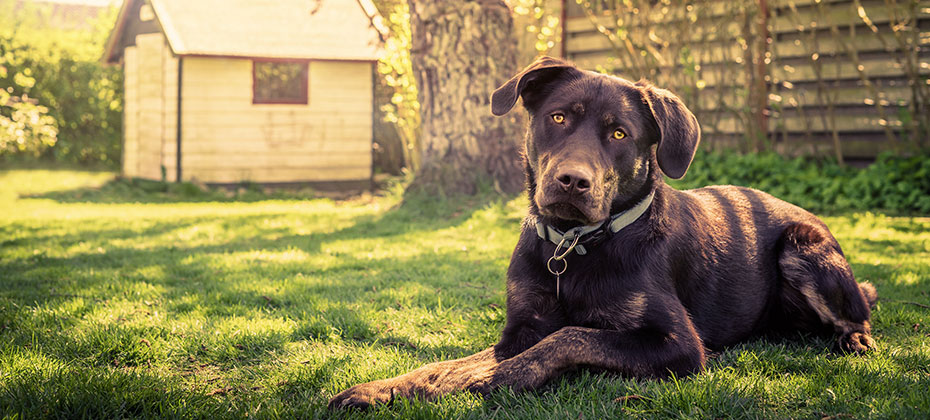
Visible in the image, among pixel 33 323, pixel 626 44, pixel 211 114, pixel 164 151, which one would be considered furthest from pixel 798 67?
pixel 164 151

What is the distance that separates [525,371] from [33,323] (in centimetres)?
279

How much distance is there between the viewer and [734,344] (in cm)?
363

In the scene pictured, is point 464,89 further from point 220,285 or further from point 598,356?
point 598,356

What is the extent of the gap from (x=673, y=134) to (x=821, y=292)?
1.17m

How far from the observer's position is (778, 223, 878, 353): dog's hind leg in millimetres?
3539

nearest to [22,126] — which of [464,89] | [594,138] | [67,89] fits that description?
[67,89]

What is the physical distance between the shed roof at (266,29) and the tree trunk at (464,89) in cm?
532

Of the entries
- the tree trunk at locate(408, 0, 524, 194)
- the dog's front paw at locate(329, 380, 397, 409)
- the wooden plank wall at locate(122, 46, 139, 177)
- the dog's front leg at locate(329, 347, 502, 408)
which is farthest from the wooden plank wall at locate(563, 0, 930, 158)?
the wooden plank wall at locate(122, 46, 139, 177)

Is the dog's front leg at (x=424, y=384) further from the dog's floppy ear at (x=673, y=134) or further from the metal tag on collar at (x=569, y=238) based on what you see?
the dog's floppy ear at (x=673, y=134)

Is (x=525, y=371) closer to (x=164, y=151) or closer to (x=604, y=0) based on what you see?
(x=604, y=0)

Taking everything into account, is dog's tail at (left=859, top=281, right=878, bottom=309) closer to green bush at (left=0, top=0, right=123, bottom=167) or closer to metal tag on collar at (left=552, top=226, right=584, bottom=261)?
metal tag on collar at (left=552, top=226, right=584, bottom=261)

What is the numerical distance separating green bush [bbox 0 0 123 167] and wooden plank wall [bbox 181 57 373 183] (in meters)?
8.66

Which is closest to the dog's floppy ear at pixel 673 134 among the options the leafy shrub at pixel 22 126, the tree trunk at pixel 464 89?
the tree trunk at pixel 464 89

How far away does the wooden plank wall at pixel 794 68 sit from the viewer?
950 cm
